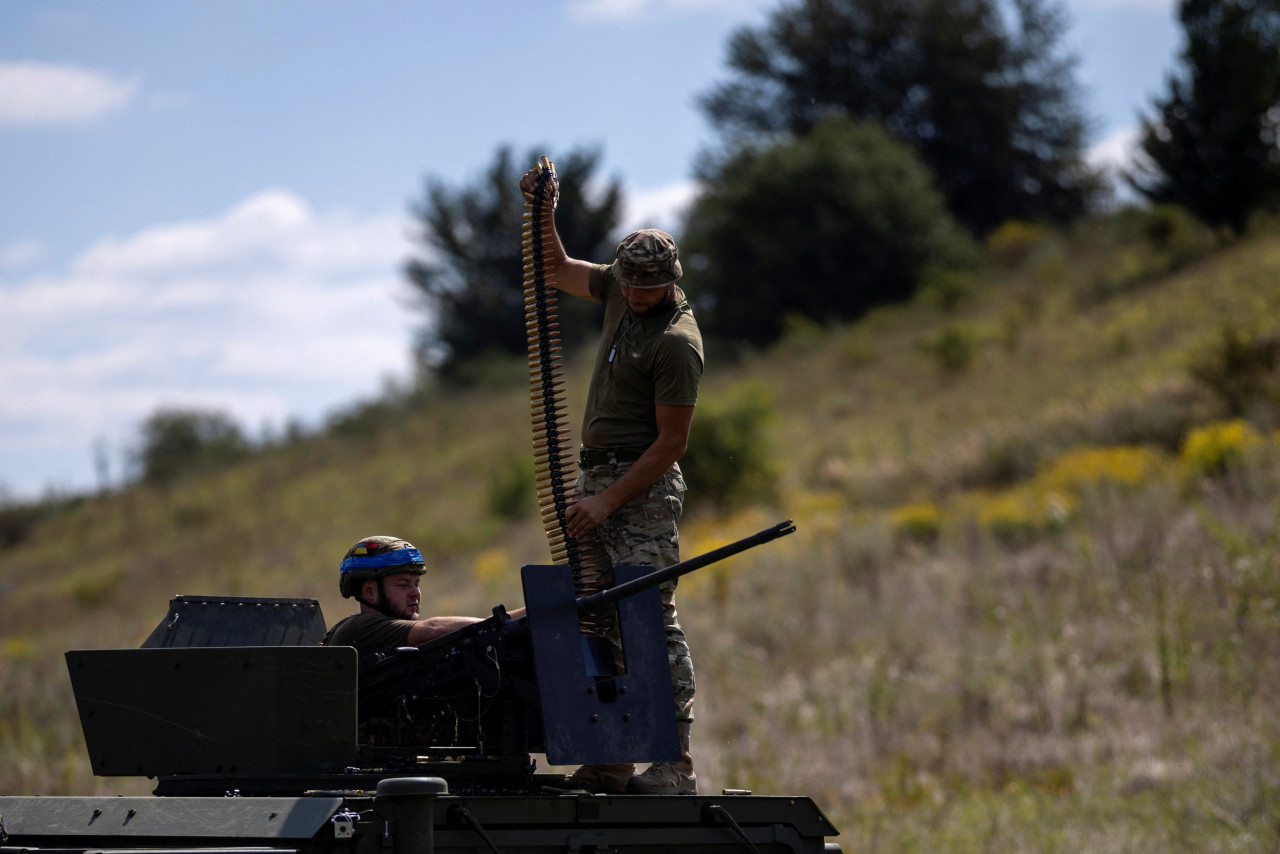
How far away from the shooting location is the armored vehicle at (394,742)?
4629 millimetres

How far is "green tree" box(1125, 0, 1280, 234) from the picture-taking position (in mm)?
31938

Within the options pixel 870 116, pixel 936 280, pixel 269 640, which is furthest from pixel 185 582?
pixel 870 116

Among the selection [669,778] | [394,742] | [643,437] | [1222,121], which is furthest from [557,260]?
[1222,121]

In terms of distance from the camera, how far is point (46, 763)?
41.4 ft

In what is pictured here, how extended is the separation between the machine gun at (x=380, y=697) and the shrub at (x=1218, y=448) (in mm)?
12633

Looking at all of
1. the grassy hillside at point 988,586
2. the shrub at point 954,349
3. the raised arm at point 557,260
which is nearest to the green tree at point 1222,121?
the grassy hillside at point 988,586

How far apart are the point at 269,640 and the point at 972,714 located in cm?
865

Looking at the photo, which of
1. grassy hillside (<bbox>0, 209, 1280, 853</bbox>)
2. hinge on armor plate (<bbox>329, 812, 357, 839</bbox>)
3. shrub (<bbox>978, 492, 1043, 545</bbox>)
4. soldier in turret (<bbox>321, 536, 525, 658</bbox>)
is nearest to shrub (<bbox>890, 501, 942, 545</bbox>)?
grassy hillside (<bbox>0, 209, 1280, 853</bbox>)

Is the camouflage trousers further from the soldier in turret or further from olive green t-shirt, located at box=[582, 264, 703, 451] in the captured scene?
the soldier in turret

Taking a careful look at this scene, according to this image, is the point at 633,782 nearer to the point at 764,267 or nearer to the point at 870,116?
the point at 764,267

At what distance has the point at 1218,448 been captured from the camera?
54.7 feet

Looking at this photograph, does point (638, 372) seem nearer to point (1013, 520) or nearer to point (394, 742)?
point (394, 742)

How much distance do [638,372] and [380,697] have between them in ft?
5.95

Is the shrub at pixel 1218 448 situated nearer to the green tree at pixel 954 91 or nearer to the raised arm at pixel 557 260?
the raised arm at pixel 557 260
